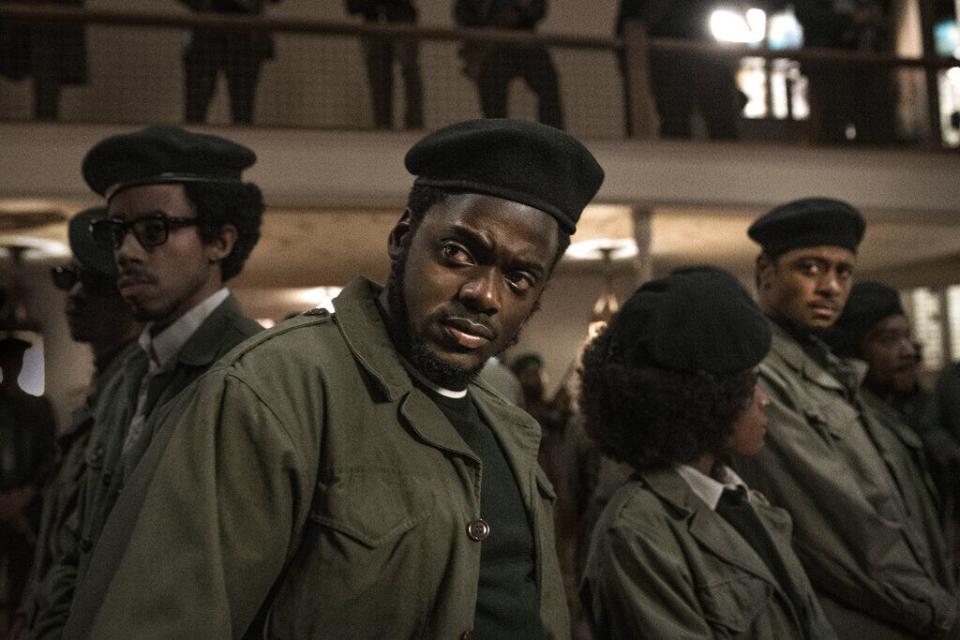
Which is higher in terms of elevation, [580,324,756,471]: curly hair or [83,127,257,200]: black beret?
[83,127,257,200]: black beret

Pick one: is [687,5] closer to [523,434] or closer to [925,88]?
[925,88]

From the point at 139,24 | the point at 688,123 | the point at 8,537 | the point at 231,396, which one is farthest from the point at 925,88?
the point at 231,396

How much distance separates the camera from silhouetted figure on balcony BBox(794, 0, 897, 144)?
874 centimetres

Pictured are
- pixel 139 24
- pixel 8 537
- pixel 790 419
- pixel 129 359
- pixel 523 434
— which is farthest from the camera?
pixel 139 24

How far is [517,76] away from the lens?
801cm

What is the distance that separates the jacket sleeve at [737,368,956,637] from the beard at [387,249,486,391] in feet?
4.47

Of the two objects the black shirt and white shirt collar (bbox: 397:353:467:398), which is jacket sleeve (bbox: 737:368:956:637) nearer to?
the black shirt

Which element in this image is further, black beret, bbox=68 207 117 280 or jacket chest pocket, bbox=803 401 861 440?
black beret, bbox=68 207 117 280

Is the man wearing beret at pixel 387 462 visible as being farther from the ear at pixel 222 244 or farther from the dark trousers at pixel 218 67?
the dark trousers at pixel 218 67

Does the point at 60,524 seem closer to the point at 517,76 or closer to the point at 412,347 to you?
the point at 412,347

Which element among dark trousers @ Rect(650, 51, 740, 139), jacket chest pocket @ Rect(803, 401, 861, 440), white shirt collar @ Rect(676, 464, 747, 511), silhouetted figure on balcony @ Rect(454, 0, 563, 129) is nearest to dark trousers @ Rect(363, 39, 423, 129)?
silhouetted figure on balcony @ Rect(454, 0, 563, 129)

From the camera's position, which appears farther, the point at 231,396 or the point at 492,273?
the point at 492,273

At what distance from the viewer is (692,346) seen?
2.01 m

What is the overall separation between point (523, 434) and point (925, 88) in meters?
9.14
